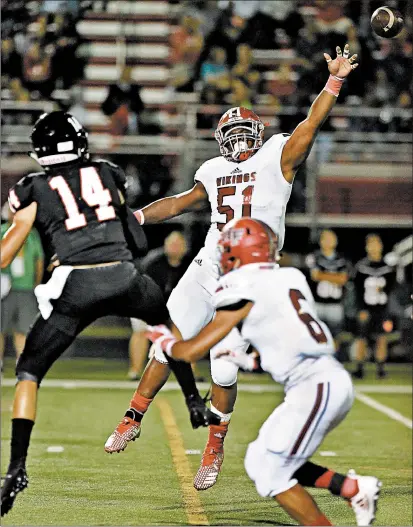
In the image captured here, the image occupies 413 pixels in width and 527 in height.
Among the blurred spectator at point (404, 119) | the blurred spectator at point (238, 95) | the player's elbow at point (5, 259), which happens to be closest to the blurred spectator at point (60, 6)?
the blurred spectator at point (238, 95)

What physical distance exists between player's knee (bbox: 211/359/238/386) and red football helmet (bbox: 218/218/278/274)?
5.86 feet

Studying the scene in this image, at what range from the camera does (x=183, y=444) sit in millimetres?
9445

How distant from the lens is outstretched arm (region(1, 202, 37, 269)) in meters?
5.85

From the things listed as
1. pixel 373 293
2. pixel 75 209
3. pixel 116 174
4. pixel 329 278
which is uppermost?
pixel 116 174

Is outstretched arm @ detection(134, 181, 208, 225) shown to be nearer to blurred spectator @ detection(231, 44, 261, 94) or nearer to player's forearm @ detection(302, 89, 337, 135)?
player's forearm @ detection(302, 89, 337, 135)

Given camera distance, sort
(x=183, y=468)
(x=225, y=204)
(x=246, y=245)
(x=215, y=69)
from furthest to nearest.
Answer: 1. (x=215, y=69)
2. (x=183, y=468)
3. (x=225, y=204)
4. (x=246, y=245)

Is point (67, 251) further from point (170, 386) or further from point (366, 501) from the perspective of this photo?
point (170, 386)

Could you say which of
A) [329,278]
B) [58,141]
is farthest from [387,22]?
[329,278]

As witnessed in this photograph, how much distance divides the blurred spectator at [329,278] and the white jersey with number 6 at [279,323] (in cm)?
961

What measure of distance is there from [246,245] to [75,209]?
1.13m

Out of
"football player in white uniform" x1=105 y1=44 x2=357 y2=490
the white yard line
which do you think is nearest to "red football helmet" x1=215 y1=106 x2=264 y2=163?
"football player in white uniform" x1=105 y1=44 x2=357 y2=490

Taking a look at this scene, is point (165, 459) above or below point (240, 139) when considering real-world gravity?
below

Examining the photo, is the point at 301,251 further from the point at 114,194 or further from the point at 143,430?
the point at 114,194

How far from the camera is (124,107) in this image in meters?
16.8
